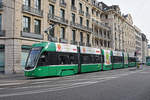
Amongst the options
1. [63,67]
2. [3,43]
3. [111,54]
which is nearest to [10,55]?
[3,43]

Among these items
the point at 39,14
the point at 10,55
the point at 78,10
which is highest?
the point at 78,10

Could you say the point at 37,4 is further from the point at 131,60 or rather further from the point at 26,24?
the point at 131,60

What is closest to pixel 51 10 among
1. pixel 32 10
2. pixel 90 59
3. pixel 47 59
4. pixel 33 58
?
pixel 32 10

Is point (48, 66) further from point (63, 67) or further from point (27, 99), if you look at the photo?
point (27, 99)

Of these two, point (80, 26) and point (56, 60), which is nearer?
point (56, 60)

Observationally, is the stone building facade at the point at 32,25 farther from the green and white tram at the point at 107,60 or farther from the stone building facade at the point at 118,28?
the stone building facade at the point at 118,28

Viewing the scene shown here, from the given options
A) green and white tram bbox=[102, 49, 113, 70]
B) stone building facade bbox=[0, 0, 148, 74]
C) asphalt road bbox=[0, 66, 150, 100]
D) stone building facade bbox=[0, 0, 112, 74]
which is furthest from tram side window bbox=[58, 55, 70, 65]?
green and white tram bbox=[102, 49, 113, 70]

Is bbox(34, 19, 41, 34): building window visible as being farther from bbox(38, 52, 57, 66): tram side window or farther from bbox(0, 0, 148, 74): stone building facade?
bbox(38, 52, 57, 66): tram side window

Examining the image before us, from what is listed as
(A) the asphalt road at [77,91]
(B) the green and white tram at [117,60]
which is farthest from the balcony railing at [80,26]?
(A) the asphalt road at [77,91]

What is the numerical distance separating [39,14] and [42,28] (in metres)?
2.19

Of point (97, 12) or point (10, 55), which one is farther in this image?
point (97, 12)

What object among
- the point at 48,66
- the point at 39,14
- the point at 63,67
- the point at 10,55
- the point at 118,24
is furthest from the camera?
the point at 118,24

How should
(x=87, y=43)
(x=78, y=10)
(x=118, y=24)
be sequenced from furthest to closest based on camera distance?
(x=118, y=24)
(x=87, y=43)
(x=78, y=10)

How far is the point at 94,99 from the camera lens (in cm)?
647
